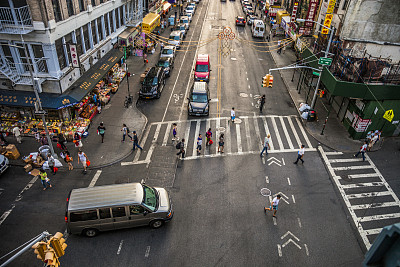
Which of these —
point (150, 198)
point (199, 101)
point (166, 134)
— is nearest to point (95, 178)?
point (150, 198)

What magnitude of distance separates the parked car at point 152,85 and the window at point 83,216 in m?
16.2

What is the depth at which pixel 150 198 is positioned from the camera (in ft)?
47.2

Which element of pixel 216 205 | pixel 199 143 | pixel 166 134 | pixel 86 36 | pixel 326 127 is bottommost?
pixel 166 134

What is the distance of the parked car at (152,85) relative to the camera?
90.3 ft

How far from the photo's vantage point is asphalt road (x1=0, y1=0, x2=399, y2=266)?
13.3 metres

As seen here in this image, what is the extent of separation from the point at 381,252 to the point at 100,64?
27.7m

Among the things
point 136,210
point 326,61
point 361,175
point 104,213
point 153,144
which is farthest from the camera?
point 326,61

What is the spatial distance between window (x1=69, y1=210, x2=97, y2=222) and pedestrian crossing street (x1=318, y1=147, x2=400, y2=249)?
13919mm

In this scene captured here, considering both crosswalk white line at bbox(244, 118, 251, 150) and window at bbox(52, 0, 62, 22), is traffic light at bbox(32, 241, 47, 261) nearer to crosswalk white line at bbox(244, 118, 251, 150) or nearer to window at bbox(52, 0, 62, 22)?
crosswalk white line at bbox(244, 118, 251, 150)

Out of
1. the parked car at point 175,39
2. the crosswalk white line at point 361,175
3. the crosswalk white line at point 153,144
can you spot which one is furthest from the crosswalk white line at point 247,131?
the parked car at point 175,39

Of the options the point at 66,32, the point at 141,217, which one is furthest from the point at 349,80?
the point at 66,32

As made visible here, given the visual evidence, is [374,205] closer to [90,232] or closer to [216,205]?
[216,205]

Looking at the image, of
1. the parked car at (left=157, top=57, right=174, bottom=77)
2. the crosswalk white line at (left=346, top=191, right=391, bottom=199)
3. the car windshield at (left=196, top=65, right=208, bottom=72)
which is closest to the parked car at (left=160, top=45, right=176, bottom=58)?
the parked car at (left=157, top=57, right=174, bottom=77)

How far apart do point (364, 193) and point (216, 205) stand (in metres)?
9.64
